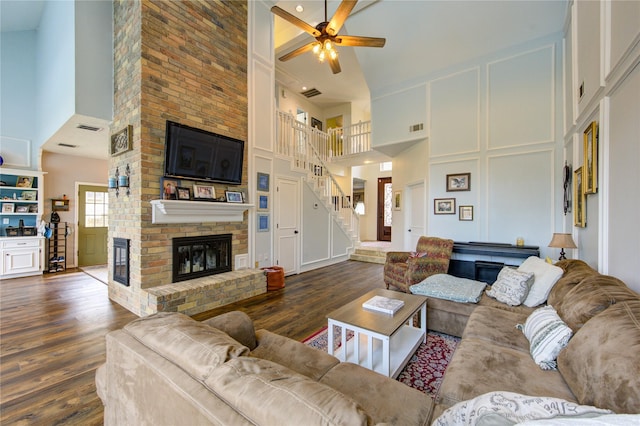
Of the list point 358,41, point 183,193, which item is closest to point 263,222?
point 183,193

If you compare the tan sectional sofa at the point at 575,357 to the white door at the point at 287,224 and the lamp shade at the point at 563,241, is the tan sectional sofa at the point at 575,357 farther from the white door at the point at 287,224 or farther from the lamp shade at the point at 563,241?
the white door at the point at 287,224

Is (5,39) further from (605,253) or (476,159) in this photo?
(605,253)

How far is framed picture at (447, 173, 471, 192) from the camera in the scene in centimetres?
526

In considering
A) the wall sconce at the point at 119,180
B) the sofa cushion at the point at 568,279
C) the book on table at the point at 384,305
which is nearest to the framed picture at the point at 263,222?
the wall sconce at the point at 119,180

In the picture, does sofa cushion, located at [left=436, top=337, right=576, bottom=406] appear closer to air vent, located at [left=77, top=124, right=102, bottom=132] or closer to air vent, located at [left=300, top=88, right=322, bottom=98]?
air vent, located at [left=77, top=124, right=102, bottom=132]

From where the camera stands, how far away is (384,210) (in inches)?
414

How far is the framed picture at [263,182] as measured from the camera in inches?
197

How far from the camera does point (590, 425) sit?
644 millimetres

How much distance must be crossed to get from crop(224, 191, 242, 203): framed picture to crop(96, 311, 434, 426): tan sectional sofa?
307 centimetres

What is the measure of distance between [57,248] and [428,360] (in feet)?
25.9

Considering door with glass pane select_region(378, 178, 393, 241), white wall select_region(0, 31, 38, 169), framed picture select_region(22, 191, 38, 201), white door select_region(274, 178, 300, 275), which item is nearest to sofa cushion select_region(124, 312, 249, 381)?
white door select_region(274, 178, 300, 275)

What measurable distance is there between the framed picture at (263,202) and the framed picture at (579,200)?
455 centimetres

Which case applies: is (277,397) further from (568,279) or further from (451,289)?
(451,289)

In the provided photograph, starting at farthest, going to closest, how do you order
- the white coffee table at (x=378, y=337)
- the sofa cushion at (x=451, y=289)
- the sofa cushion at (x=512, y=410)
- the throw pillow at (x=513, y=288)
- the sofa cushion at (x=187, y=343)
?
the sofa cushion at (x=451, y=289) < the throw pillow at (x=513, y=288) < the white coffee table at (x=378, y=337) < the sofa cushion at (x=187, y=343) < the sofa cushion at (x=512, y=410)
